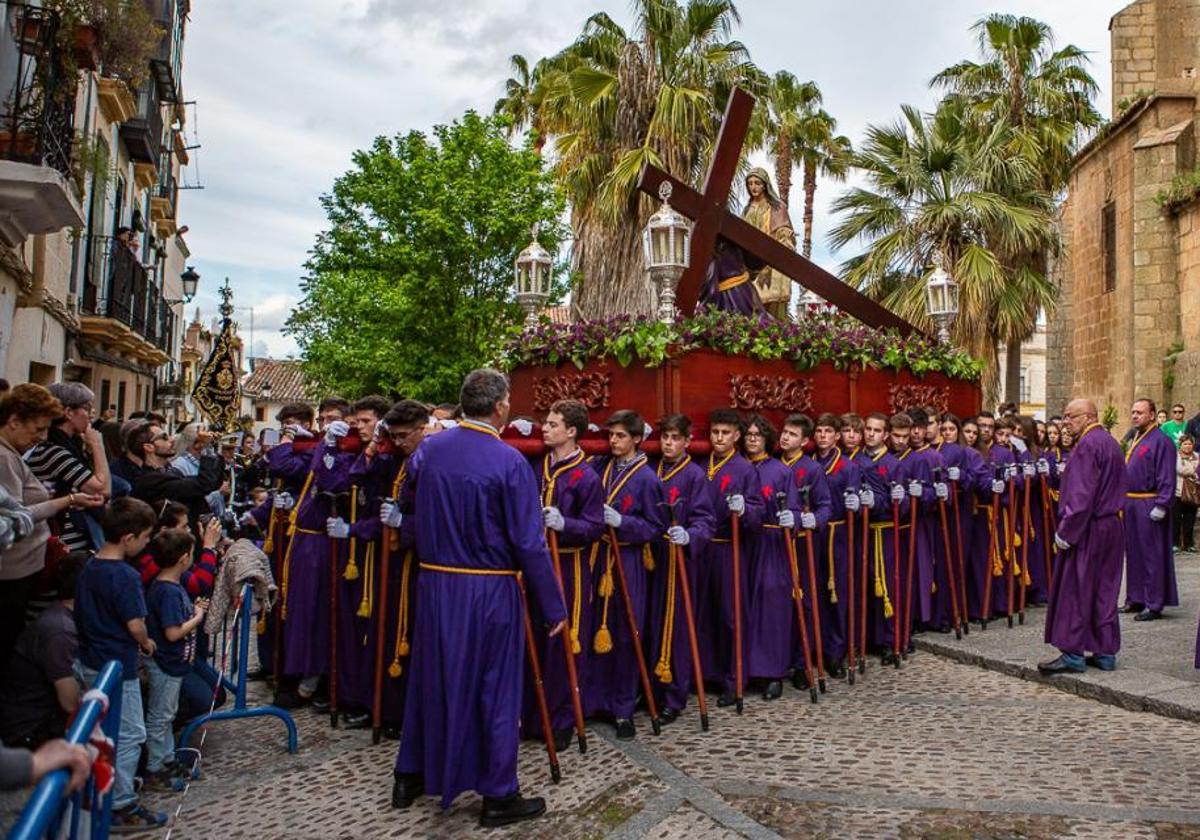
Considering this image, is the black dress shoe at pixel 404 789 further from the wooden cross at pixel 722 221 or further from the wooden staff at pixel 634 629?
the wooden cross at pixel 722 221

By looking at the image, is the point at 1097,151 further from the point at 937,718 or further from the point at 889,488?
the point at 937,718

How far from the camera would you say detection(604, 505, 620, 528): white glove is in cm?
570

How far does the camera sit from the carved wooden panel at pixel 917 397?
9266 mm

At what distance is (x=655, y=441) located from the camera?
6812 millimetres

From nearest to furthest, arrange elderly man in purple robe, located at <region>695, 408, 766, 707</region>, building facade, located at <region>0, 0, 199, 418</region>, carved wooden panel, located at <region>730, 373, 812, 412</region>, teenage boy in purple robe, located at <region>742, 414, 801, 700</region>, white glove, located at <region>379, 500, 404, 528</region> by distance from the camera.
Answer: white glove, located at <region>379, 500, 404, 528</region>, elderly man in purple robe, located at <region>695, 408, 766, 707</region>, teenage boy in purple robe, located at <region>742, 414, 801, 700</region>, carved wooden panel, located at <region>730, 373, 812, 412</region>, building facade, located at <region>0, 0, 199, 418</region>

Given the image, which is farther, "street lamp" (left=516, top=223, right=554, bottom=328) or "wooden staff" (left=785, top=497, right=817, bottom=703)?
"street lamp" (left=516, top=223, right=554, bottom=328)

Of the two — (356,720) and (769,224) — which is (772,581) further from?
(769,224)

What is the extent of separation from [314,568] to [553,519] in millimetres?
2218

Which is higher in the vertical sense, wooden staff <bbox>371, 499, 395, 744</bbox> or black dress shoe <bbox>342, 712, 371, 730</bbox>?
wooden staff <bbox>371, 499, 395, 744</bbox>

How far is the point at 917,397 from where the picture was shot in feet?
31.3

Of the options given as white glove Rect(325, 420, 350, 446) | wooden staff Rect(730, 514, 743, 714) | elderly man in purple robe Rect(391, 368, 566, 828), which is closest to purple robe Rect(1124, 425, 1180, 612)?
wooden staff Rect(730, 514, 743, 714)

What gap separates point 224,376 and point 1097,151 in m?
18.1

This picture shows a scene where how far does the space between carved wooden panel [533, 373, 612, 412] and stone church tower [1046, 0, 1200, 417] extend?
13.4m

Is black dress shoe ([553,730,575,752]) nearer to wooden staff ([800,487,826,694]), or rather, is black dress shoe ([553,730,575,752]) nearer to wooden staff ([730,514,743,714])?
wooden staff ([730,514,743,714])
